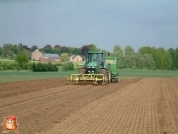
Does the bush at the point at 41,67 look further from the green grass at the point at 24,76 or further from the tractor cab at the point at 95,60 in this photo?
the tractor cab at the point at 95,60

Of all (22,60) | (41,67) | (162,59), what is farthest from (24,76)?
(162,59)

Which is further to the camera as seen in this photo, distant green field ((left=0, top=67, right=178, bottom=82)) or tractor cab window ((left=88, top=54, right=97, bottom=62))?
distant green field ((left=0, top=67, right=178, bottom=82))

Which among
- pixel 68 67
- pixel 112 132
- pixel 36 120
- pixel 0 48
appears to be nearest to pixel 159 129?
pixel 112 132

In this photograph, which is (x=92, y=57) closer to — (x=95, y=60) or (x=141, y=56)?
(x=95, y=60)

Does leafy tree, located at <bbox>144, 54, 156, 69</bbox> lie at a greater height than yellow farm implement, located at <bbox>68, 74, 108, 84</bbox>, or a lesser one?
greater

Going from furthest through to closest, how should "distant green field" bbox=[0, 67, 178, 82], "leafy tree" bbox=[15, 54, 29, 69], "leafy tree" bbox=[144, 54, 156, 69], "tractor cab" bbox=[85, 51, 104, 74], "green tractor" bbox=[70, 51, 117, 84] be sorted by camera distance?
"leafy tree" bbox=[144, 54, 156, 69] → "leafy tree" bbox=[15, 54, 29, 69] → "distant green field" bbox=[0, 67, 178, 82] → "tractor cab" bbox=[85, 51, 104, 74] → "green tractor" bbox=[70, 51, 117, 84]

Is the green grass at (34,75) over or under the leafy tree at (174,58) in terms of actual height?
under

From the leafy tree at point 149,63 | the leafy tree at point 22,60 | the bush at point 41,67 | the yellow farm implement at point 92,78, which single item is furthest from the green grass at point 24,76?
the leafy tree at point 149,63

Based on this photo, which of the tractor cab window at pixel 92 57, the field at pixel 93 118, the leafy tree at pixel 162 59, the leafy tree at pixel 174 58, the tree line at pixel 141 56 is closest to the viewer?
the field at pixel 93 118

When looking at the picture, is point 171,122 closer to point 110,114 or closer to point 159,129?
point 159,129

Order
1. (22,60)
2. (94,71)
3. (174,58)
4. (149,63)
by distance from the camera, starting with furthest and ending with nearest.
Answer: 1. (174,58)
2. (149,63)
3. (22,60)
4. (94,71)

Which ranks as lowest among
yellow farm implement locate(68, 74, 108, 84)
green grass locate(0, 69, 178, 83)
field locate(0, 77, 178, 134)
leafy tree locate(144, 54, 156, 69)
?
green grass locate(0, 69, 178, 83)

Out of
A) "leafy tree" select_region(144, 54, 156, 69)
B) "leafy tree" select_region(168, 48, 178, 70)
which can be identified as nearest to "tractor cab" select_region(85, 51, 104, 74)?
"leafy tree" select_region(144, 54, 156, 69)

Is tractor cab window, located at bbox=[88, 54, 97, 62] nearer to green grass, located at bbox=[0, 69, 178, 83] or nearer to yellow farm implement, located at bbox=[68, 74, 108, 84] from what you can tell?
yellow farm implement, located at bbox=[68, 74, 108, 84]
